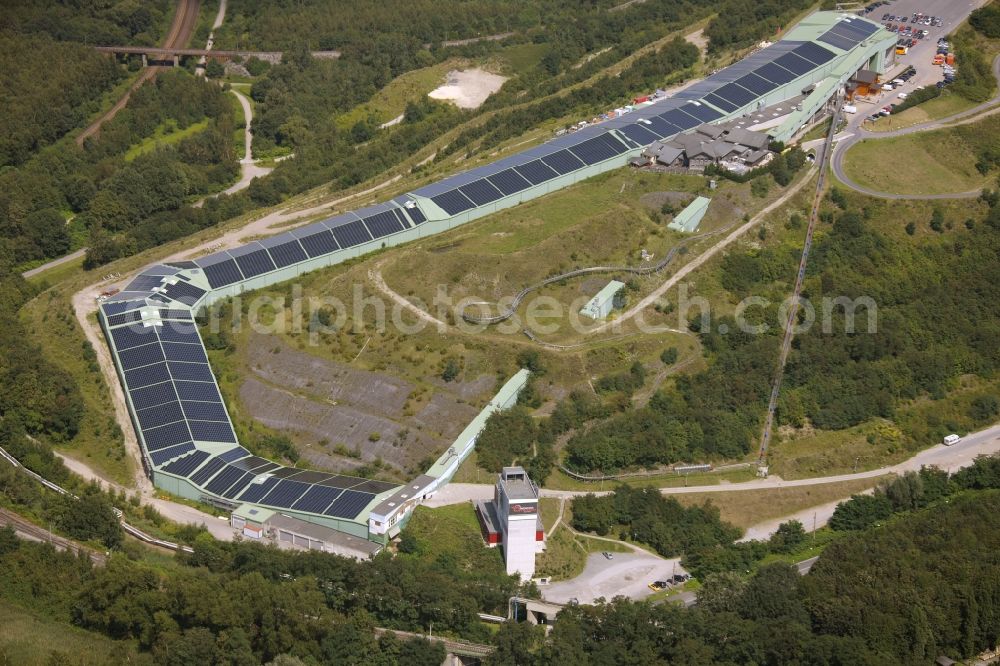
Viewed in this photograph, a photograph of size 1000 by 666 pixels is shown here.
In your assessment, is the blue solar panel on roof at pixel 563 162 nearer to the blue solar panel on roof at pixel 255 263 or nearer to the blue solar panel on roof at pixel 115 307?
the blue solar panel on roof at pixel 255 263

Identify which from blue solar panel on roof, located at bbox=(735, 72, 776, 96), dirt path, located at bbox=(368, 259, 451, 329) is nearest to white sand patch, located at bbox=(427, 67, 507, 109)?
blue solar panel on roof, located at bbox=(735, 72, 776, 96)

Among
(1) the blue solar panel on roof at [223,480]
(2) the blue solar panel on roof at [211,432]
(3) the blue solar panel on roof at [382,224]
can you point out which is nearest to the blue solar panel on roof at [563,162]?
(3) the blue solar panel on roof at [382,224]

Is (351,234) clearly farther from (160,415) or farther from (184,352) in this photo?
(160,415)

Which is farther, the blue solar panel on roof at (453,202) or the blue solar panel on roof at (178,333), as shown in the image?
the blue solar panel on roof at (453,202)

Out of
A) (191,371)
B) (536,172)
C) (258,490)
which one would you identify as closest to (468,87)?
(536,172)

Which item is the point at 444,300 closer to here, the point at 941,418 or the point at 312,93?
the point at 941,418

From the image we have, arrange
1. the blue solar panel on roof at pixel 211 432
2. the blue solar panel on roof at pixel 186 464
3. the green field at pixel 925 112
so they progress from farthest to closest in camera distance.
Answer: the green field at pixel 925 112
the blue solar panel on roof at pixel 211 432
the blue solar panel on roof at pixel 186 464

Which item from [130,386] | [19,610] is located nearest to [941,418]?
[130,386]
